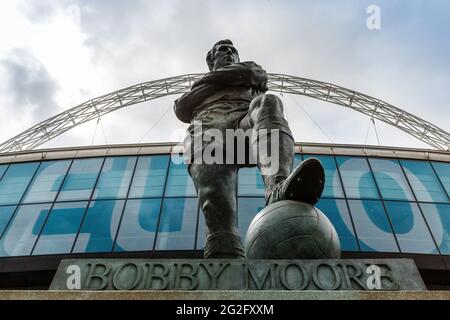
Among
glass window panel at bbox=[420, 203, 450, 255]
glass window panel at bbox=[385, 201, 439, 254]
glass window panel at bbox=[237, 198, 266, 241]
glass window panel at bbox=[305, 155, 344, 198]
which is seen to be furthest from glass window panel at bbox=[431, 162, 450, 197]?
glass window panel at bbox=[237, 198, 266, 241]

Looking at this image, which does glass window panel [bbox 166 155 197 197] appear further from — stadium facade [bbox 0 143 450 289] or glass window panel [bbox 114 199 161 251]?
glass window panel [bbox 114 199 161 251]

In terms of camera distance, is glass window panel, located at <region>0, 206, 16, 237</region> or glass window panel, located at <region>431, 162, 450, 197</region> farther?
glass window panel, located at <region>431, 162, 450, 197</region>

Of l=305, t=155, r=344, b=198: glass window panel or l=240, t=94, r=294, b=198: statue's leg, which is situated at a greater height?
l=305, t=155, r=344, b=198: glass window panel

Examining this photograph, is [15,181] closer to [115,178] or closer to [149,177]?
[115,178]

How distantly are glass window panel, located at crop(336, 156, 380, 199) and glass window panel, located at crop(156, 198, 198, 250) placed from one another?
6.70m

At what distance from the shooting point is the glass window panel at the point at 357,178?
19328 millimetres

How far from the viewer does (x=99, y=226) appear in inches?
709

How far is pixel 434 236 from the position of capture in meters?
17.9

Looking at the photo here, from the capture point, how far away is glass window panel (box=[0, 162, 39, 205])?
1980cm

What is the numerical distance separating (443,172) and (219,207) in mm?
19236

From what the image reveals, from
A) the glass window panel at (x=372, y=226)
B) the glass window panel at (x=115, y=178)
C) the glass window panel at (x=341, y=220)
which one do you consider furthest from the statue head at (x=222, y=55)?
the glass window panel at (x=115, y=178)

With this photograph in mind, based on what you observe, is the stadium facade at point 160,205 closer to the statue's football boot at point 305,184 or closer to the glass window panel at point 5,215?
the glass window panel at point 5,215

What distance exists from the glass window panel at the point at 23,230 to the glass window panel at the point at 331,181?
11734mm

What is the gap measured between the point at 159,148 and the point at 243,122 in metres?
17.1
